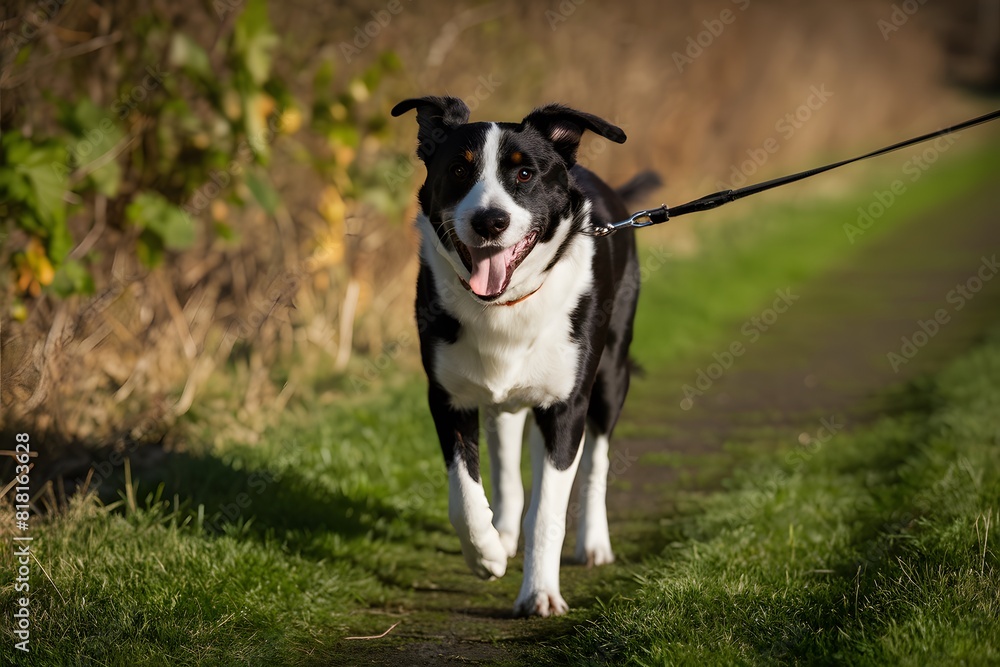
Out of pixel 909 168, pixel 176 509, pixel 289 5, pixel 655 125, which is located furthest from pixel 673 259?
pixel 909 168

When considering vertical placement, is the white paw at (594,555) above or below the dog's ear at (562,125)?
below

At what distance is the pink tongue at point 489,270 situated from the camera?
3.56 m

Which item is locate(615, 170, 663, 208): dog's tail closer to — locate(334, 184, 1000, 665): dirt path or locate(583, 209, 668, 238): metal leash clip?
locate(583, 209, 668, 238): metal leash clip

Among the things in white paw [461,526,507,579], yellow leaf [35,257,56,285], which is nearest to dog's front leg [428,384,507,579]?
white paw [461,526,507,579]

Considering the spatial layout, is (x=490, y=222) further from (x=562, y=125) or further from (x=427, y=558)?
(x=427, y=558)

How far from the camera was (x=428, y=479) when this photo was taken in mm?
5035

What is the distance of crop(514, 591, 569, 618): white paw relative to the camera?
3.69m

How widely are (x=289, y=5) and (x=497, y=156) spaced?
12.5 ft

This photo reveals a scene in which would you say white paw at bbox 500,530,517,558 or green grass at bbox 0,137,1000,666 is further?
white paw at bbox 500,530,517,558

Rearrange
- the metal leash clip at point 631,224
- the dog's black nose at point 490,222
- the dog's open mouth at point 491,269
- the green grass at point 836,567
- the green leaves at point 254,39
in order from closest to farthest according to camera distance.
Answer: the green grass at point 836,567, the dog's black nose at point 490,222, the dog's open mouth at point 491,269, the metal leash clip at point 631,224, the green leaves at point 254,39

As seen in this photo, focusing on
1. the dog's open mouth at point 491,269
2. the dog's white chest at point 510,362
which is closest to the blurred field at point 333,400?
the dog's white chest at point 510,362

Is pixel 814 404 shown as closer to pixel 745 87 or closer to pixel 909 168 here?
pixel 745 87

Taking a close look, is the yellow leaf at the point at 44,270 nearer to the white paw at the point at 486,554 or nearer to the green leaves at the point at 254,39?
the green leaves at the point at 254,39

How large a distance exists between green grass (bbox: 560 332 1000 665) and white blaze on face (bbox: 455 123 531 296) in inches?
44.2
